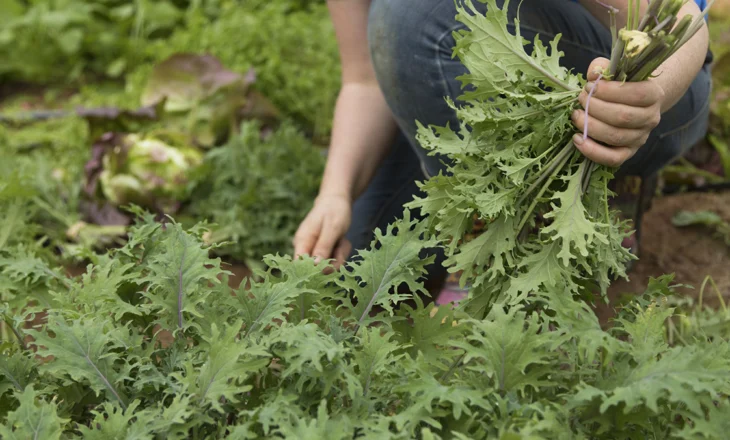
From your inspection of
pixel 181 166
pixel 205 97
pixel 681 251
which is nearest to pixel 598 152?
pixel 681 251

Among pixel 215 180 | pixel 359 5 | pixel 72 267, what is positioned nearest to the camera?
pixel 359 5

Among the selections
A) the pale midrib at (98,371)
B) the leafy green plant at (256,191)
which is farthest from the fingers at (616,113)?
the leafy green plant at (256,191)

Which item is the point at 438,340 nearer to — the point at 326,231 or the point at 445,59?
the point at 326,231

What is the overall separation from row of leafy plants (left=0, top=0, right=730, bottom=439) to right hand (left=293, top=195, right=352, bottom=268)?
0.51m

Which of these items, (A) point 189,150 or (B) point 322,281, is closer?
(B) point 322,281

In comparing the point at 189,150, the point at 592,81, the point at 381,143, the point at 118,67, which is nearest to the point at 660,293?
the point at 592,81

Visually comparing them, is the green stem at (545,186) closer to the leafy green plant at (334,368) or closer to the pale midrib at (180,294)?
the leafy green plant at (334,368)

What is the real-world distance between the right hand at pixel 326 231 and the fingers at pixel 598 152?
0.81 metres

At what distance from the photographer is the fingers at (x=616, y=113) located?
3.69 ft

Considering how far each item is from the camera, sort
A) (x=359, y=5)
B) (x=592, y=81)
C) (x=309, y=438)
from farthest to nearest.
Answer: (x=359, y=5)
(x=592, y=81)
(x=309, y=438)

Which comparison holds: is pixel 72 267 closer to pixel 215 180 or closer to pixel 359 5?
pixel 215 180

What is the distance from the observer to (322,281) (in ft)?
4.22

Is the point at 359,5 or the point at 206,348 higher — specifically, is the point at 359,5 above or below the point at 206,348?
above

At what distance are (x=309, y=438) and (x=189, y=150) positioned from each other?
2136 mm
